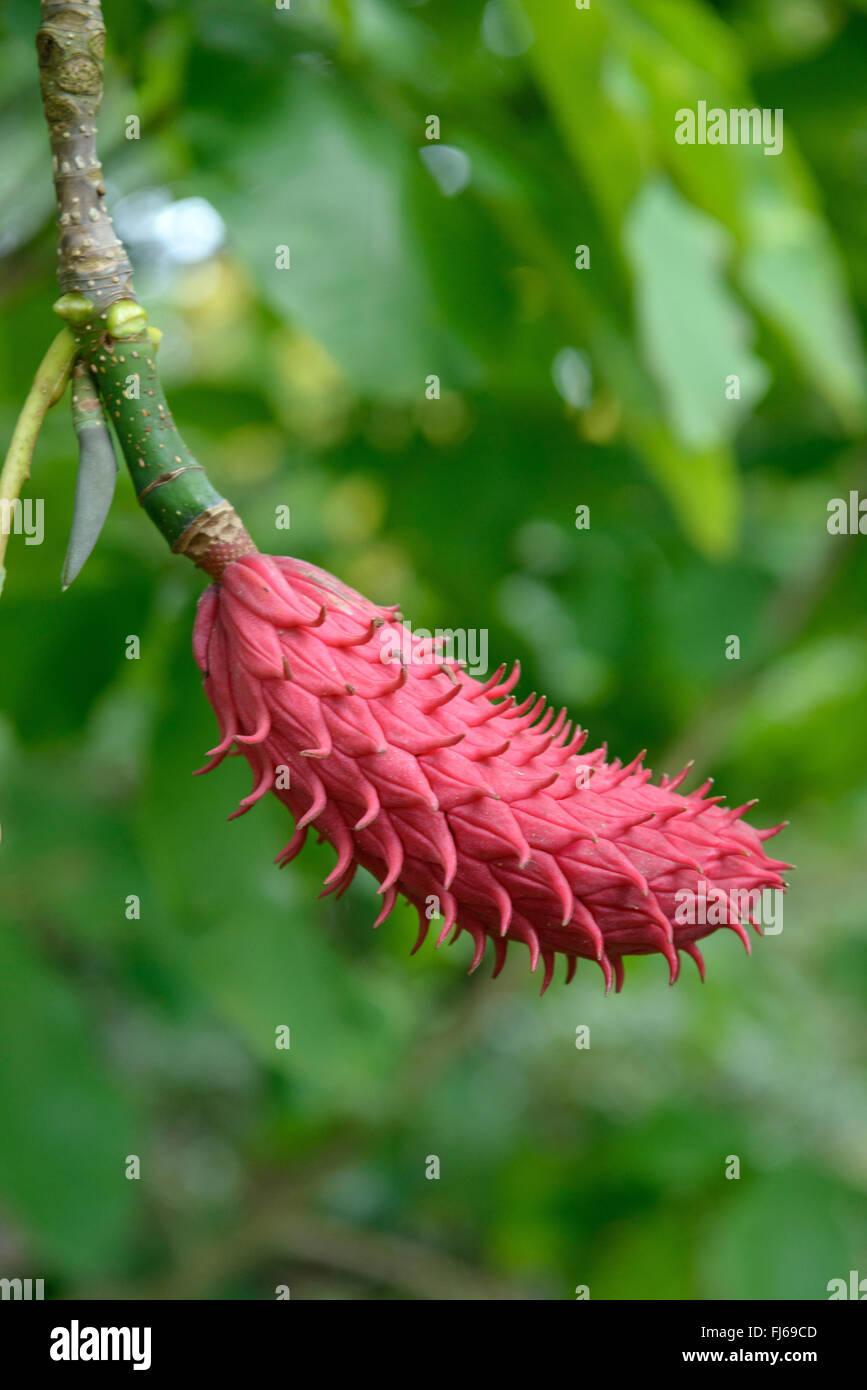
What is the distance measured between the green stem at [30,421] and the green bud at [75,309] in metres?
0.01

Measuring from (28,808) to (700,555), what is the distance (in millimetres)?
1186

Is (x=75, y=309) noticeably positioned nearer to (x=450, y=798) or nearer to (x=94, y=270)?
(x=94, y=270)

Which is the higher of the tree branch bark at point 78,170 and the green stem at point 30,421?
the tree branch bark at point 78,170

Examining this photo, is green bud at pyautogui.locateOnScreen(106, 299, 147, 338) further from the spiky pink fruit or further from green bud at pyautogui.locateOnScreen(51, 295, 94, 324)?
the spiky pink fruit

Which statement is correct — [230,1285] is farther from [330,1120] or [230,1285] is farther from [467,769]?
[467,769]

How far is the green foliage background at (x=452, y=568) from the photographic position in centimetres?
120

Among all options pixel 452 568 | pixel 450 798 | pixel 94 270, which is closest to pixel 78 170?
pixel 94 270

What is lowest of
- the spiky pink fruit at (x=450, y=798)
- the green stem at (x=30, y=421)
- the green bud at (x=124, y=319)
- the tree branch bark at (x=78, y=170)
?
the spiky pink fruit at (x=450, y=798)

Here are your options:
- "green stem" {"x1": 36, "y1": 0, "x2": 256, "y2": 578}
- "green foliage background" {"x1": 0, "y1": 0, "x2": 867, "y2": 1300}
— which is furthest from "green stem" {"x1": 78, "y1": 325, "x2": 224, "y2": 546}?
"green foliage background" {"x1": 0, "y1": 0, "x2": 867, "y2": 1300}

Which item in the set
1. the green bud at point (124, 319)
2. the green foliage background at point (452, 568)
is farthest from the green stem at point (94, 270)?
the green foliage background at point (452, 568)

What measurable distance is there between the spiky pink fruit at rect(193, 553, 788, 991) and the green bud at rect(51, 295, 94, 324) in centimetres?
15

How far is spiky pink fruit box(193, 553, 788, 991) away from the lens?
64cm

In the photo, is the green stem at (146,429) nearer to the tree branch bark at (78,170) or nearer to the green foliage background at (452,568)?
the tree branch bark at (78,170)

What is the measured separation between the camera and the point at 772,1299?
2312mm
